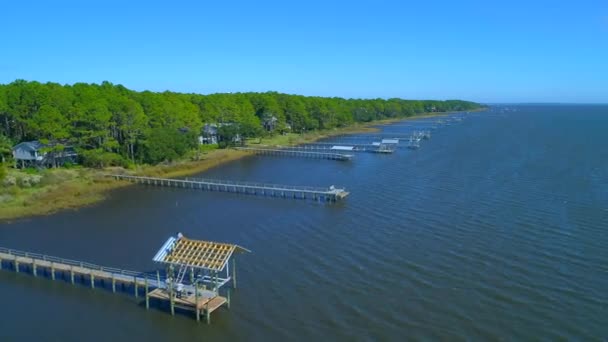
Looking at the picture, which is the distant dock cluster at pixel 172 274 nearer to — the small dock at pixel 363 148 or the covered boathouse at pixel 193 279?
the covered boathouse at pixel 193 279

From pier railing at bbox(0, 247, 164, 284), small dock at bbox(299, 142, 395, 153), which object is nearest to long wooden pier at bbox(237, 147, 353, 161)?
small dock at bbox(299, 142, 395, 153)

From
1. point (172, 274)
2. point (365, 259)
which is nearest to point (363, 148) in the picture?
point (365, 259)

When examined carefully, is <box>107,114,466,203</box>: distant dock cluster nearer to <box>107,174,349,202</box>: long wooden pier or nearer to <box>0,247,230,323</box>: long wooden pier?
<box>107,174,349,202</box>: long wooden pier

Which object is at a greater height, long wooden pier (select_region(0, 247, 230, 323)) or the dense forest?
the dense forest

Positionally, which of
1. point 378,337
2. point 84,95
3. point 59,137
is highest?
point 84,95

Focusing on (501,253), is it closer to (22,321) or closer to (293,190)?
(293,190)

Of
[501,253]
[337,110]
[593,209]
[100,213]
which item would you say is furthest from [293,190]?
[337,110]

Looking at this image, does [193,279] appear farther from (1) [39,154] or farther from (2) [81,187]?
(1) [39,154]
